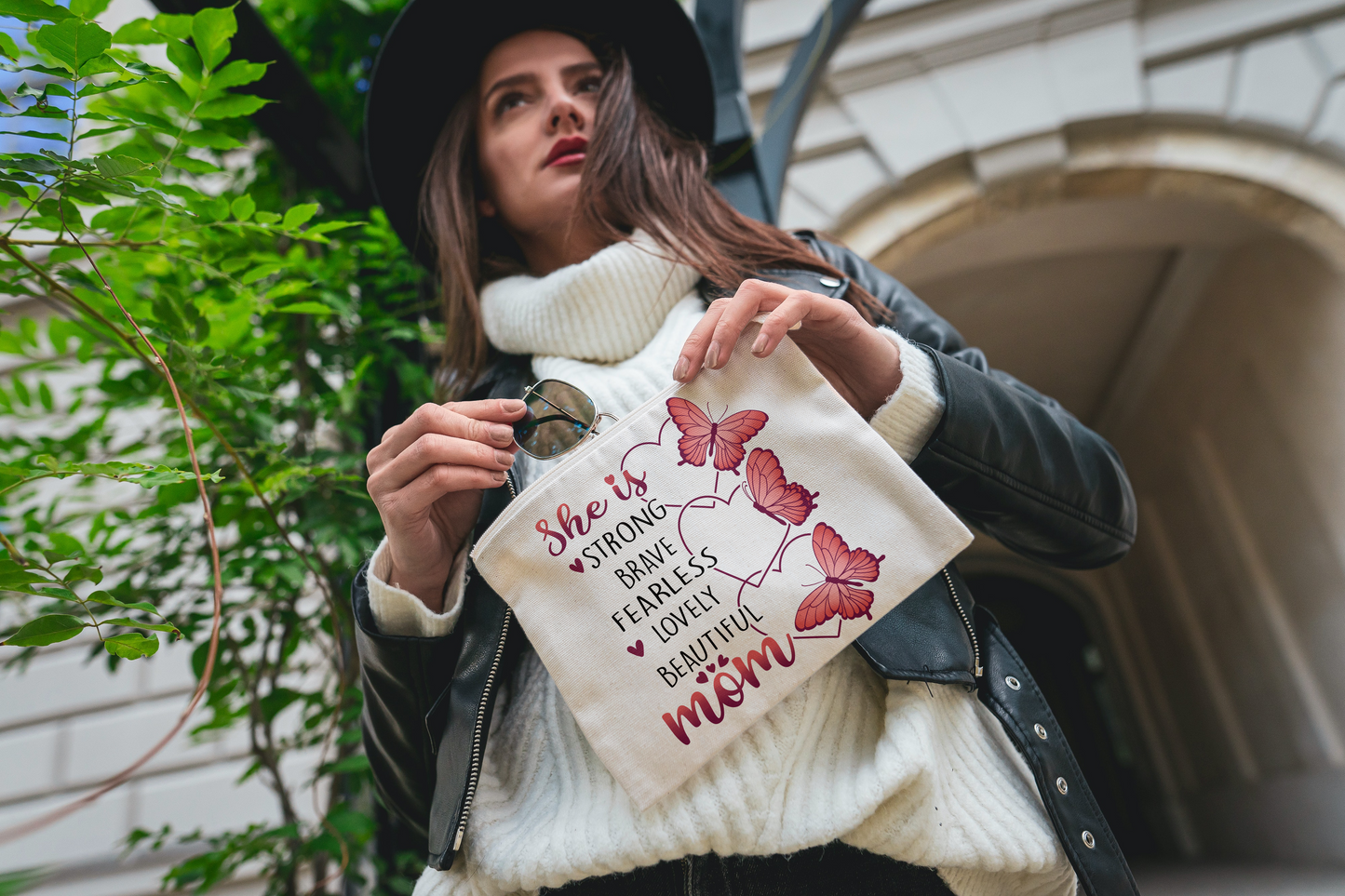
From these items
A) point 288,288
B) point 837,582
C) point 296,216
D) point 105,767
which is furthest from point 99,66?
point 105,767

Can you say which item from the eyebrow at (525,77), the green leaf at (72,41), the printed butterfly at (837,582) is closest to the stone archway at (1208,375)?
the eyebrow at (525,77)

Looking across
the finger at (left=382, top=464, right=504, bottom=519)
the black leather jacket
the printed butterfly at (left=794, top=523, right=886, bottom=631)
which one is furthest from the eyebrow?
the printed butterfly at (left=794, top=523, right=886, bottom=631)

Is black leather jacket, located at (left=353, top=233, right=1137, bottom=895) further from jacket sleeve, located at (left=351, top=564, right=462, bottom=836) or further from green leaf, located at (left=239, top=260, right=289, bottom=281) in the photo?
green leaf, located at (left=239, top=260, right=289, bottom=281)

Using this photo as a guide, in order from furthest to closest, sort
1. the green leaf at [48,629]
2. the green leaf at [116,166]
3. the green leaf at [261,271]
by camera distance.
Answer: the green leaf at [261,271], the green leaf at [116,166], the green leaf at [48,629]

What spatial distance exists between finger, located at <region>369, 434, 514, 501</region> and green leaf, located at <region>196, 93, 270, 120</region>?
511 mm

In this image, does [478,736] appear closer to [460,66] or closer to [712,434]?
[712,434]

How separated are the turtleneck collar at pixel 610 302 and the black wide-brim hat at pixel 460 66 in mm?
429

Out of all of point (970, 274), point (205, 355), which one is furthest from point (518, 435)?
point (970, 274)

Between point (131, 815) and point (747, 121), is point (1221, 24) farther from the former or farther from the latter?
point (131, 815)

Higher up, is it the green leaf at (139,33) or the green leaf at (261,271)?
the green leaf at (139,33)

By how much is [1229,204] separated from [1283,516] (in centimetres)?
184

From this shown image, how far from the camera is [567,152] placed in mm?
1138

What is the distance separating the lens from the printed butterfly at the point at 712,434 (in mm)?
746

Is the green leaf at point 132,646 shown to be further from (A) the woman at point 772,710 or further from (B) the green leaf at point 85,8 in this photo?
(B) the green leaf at point 85,8
